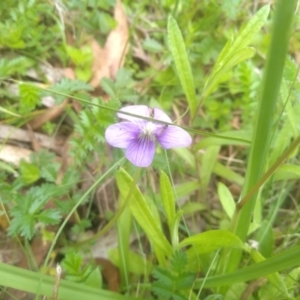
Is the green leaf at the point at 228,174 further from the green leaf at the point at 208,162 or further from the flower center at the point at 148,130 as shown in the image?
the flower center at the point at 148,130

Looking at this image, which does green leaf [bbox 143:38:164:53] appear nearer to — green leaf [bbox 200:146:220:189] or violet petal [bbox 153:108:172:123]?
green leaf [bbox 200:146:220:189]

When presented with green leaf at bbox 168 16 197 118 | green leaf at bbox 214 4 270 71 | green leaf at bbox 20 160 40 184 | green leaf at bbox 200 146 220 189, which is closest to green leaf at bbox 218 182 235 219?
green leaf at bbox 200 146 220 189

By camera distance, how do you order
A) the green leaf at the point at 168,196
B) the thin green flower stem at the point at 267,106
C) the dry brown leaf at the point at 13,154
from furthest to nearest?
1. the dry brown leaf at the point at 13,154
2. the green leaf at the point at 168,196
3. the thin green flower stem at the point at 267,106

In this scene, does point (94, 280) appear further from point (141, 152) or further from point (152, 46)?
point (152, 46)

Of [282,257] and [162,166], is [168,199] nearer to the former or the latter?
[162,166]

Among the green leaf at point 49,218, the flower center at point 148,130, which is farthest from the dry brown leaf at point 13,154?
the flower center at point 148,130

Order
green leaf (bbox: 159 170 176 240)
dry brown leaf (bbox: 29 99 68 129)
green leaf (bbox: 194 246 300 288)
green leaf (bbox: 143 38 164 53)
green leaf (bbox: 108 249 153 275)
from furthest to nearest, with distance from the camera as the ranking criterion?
green leaf (bbox: 143 38 164 53) < dry brown leaf (bbox: 29 99 68 129) < green leaf (bbox: 108 249 153 275) < green leaf (bbox: 159 170 176 240) < green leaf (bbox: 194 246 300 288)

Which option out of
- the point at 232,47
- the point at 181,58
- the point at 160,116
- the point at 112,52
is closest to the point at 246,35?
the point at 232,47
